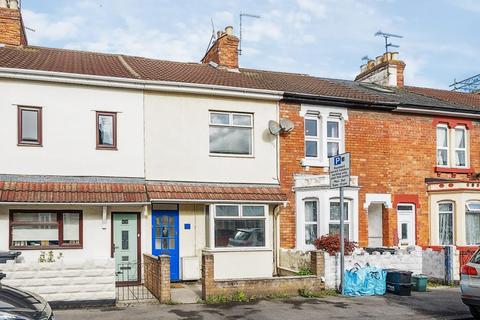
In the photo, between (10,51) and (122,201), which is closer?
(122,201)

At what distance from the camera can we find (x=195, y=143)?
15867 millimetres

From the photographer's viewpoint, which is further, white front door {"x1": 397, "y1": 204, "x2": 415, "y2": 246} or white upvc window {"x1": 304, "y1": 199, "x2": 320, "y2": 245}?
white front door {"x1": 397, "y1": 204, "x2": 415, "y2": 246}

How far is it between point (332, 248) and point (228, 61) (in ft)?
27.1

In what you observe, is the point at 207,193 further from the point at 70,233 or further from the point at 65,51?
the point at 65,51

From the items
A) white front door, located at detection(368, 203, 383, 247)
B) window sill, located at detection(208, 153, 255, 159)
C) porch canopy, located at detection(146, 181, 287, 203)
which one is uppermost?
window sill, located at detection(208, 153, 255, 159)

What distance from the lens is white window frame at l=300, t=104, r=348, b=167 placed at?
17.1 metres

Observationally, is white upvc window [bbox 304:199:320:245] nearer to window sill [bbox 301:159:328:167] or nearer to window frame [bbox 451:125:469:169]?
window sill [bbox 301:159:328:167]

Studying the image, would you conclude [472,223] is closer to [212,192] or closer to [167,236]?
[212,192]

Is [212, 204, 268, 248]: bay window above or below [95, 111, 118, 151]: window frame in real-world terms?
below

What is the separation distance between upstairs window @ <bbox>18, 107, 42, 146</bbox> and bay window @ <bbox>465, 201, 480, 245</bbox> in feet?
44.1

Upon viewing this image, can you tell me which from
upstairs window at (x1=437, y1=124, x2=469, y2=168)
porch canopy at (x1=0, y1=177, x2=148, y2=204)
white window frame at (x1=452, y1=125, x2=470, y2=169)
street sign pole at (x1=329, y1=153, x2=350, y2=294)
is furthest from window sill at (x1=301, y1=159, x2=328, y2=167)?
white window frame at (x1=452, y1=125, x2=470, y2=169)

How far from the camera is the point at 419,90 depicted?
77.0ft

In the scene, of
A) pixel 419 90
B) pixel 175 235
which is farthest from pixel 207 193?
pixel 419 90

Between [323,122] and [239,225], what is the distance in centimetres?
436
